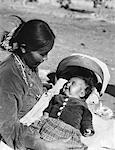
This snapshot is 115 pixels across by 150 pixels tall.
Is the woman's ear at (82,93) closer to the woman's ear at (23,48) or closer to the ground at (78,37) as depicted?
the woman's ear at (23,48)

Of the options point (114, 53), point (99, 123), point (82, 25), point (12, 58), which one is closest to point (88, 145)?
point (99, 123)

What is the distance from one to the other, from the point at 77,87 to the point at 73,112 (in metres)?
0.41

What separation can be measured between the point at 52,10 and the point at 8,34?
6.42 m

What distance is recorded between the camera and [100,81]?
5242mm

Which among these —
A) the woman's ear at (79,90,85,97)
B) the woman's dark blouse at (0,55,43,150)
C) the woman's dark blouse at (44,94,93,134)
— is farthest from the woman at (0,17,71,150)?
the woman's ear at (79,90,85,97)

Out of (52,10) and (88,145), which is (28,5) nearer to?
(52,10)

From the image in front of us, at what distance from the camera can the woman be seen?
3.38m

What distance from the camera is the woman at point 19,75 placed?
3381mm

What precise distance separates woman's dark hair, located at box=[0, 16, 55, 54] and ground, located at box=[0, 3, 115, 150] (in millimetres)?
2543

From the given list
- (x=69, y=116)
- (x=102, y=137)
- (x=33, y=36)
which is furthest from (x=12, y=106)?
(x=102, y=137)

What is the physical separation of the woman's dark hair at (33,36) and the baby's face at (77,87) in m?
0.92

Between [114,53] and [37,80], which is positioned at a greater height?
[37,80]

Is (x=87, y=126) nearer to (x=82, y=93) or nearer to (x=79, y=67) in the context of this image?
(x=82, y=93)

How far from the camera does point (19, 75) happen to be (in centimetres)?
359
